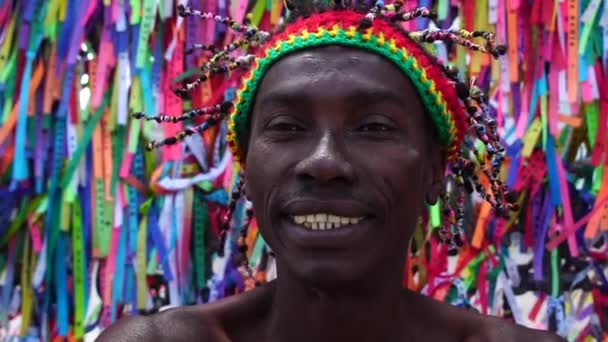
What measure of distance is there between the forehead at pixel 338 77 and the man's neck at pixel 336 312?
16.5 inches

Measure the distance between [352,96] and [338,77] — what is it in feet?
0.17

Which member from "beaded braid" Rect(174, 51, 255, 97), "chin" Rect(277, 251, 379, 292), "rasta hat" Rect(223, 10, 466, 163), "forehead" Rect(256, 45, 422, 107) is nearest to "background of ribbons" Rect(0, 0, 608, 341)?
"beaded braid" Rect(174, 51, 255, 97)

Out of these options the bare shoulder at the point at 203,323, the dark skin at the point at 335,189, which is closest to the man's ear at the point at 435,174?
the dark skin at the point at 335,189

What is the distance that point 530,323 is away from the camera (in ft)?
9.18

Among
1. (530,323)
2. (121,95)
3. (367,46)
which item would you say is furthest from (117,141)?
(530,323)

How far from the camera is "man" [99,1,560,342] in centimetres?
182

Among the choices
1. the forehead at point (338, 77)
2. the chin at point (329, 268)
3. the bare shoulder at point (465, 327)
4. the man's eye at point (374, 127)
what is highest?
the forehead at point (338, 77)

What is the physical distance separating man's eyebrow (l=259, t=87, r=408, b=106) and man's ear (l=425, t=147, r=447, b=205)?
0.67 ft

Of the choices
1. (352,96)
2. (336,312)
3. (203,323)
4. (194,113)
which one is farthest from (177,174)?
(352,96)

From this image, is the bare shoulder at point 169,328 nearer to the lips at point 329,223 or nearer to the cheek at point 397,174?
the lips at point 329,223

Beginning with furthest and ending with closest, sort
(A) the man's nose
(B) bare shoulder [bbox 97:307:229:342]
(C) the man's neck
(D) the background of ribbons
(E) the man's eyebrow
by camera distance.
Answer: (D) the background of ribbons → (B) bare shoulder [bbox 97:307:229:342] → (C) the man's neck → (E) the man's eyebrow → (A) the man's nose

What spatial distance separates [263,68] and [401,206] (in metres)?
0.44

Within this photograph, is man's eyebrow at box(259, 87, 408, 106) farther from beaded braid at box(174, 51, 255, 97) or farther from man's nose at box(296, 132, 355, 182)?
beaded braid at box(174, 51, 255, 97)

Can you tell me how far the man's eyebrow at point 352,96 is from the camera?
1.90m
